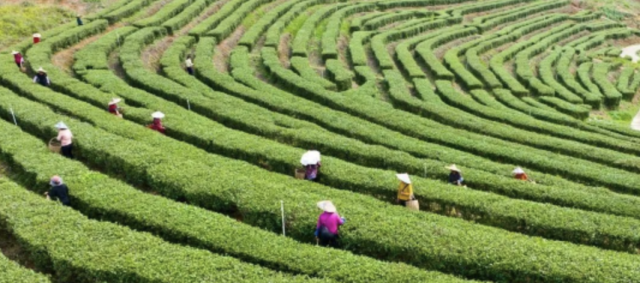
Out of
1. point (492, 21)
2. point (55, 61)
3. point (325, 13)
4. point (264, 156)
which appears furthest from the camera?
point (492, 21)

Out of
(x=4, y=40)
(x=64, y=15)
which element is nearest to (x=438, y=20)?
(x=64, y=15)

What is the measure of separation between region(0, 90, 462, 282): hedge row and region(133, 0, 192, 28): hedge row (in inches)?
912

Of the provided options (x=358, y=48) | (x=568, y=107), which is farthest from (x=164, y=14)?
(x=568, y=107)

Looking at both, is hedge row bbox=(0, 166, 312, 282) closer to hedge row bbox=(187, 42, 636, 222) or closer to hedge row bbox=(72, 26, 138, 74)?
hedge row bbox=(187, 42, 636, 222)

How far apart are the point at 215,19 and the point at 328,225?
29405 millimetres

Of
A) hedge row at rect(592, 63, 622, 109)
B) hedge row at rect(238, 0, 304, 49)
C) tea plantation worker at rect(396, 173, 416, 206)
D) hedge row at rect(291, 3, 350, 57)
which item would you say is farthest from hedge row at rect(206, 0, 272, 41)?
hedge row at rect(592, 63, 622, 109)

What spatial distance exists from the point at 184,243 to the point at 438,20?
40.4 meters

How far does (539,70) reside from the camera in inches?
1500

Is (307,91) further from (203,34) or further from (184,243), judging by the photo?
(184,243)

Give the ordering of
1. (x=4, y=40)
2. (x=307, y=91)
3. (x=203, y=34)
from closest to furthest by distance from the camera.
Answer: (x=307, y=91) < (x=4, y=40) < (x=203, y=34)

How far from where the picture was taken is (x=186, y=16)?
37344mm

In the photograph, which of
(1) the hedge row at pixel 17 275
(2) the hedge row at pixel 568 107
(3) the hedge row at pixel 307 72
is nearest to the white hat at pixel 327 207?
(1) the hedge row at pixel 17 275

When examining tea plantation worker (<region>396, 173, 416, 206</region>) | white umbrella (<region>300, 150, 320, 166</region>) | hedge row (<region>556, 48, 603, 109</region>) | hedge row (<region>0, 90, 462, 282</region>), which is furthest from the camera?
hedge row (<region>556, 48, 603, 109</region>)

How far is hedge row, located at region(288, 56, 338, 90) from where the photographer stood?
27.4 m
